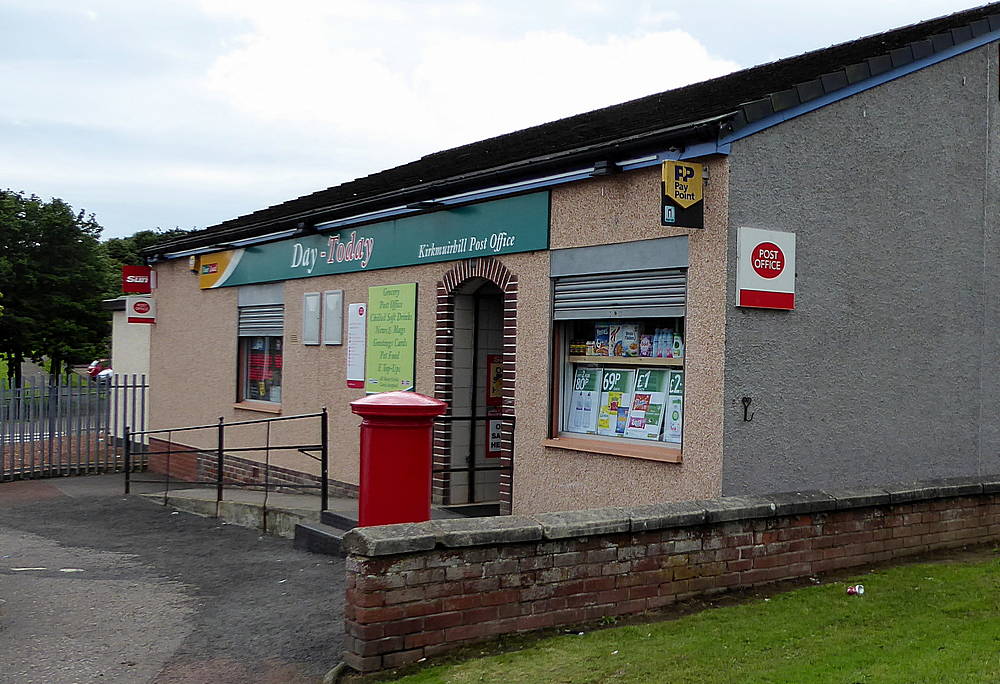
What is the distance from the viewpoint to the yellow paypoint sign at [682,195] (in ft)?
25.0

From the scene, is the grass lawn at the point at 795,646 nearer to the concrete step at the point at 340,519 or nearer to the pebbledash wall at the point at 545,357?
the pebbledash wall at the point at 545,357

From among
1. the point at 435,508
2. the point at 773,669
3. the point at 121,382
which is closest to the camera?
the point at 773,669

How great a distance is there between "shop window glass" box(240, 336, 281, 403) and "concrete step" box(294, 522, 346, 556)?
4.56 m

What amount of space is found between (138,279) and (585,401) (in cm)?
1107

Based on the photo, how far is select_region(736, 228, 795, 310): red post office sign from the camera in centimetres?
781

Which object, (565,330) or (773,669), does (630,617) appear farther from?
(565,330)

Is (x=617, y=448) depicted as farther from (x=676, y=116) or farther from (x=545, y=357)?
(x=676, y=116)

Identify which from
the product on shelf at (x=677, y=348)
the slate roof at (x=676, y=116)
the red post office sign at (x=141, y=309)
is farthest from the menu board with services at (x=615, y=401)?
the red post office sign at (x=141, y=309)

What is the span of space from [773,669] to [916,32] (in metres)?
7.90

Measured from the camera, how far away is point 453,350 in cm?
1096

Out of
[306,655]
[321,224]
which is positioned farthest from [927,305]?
[321,224]

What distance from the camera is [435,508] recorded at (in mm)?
10555

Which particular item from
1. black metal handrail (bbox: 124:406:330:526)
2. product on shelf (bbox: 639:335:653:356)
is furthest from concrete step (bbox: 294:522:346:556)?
product on shelf (bbox: 639:335:653:356)

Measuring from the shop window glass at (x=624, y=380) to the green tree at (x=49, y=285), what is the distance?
38277 millimetres
